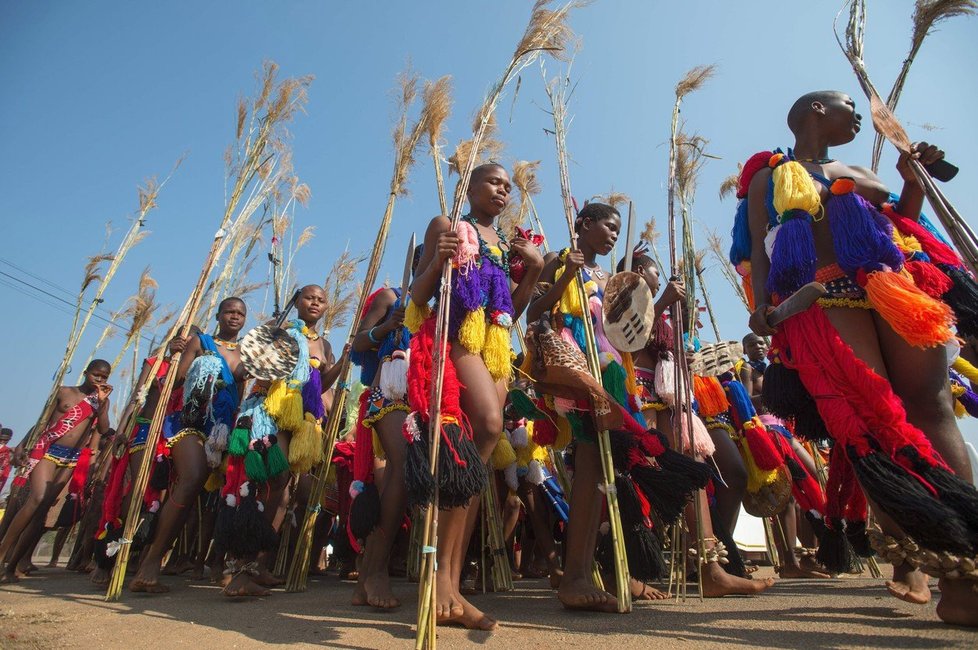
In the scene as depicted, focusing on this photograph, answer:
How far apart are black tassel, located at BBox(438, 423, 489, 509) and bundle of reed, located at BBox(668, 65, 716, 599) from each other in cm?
148

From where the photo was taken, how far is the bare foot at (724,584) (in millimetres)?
3500

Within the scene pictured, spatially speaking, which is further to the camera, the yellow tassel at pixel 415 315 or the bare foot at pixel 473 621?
the yellow tassel at pixel 415 315

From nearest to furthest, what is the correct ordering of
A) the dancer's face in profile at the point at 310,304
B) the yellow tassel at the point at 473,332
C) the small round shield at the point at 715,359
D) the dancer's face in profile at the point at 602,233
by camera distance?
the yellow tassel at the point at 473,332
the dancer's face in profile at the point at 602,233
the small round shield at the point at 715,359
the dancer's face in profile at the point at 310,304

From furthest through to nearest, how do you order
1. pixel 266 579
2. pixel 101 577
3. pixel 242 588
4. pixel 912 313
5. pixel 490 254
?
pixel 101 577 < pixel 266 579 < pixel 242 588 < pixel 490 254 < pixel 912 313

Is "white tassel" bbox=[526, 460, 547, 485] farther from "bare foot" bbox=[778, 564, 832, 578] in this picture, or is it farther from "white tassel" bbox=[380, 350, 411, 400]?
"bare foot" bbox=[778, 564, 832, 578]

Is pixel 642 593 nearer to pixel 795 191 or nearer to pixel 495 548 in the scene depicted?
pixel 495 548

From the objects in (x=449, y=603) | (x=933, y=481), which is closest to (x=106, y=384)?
(x=449, y=603)

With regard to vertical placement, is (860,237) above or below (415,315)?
above

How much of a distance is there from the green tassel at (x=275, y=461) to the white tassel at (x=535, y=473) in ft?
6.30

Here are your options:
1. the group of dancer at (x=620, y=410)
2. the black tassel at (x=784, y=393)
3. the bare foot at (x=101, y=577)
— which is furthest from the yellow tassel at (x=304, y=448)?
the black tassel at (x=784, y=393)

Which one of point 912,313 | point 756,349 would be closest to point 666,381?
point 912,313

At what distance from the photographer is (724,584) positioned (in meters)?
3.52

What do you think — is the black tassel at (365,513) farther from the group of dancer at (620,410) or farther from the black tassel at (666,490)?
the black tassel at (666,490)

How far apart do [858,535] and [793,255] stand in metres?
1.34
